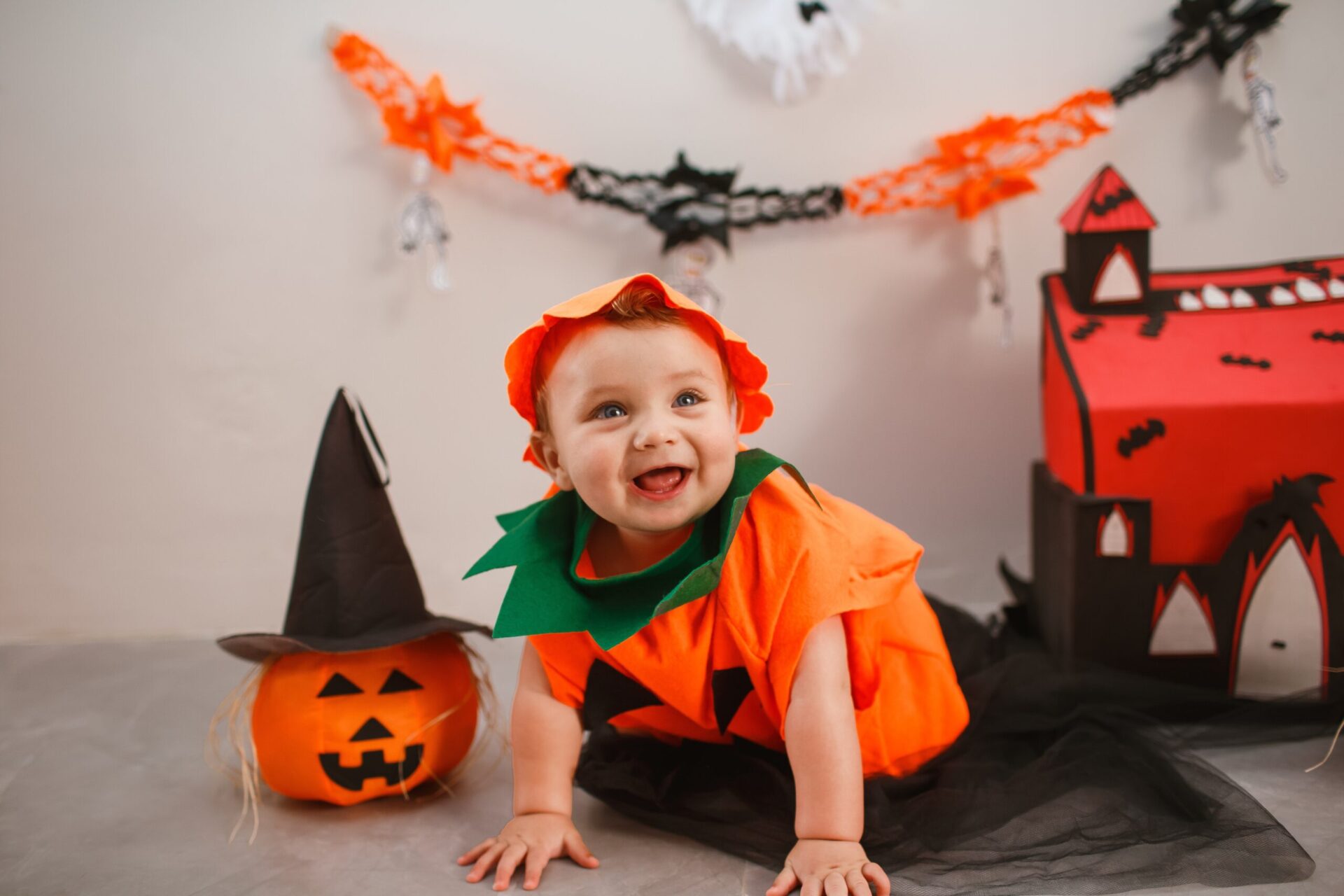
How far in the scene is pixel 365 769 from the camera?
3.24 ft

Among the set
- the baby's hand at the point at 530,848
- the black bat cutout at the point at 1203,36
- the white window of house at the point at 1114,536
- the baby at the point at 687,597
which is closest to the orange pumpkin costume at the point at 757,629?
the baby at the point at 687,597

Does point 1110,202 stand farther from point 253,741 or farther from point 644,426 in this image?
point 253,741

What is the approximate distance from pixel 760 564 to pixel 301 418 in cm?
97

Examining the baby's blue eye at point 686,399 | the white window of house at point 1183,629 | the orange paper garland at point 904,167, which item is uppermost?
the orange paper garland at point 904,167

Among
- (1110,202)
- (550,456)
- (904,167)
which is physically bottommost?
(550,456)

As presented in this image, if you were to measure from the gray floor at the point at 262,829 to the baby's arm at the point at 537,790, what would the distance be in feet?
0.06

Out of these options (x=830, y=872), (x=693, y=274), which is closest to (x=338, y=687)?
(x=830, y=872)

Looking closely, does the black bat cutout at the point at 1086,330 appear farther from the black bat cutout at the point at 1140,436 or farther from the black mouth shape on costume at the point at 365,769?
the black mouth shape on costume at the point at 365,769

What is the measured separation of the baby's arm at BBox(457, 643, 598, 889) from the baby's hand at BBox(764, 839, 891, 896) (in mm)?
172

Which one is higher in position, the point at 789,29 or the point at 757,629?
the point at 789,29

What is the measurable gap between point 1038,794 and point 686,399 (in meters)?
Result: 0.48

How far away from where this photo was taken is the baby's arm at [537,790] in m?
0.86

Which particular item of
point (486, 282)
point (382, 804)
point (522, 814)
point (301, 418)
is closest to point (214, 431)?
point (301, 418)

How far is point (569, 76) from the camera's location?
1535 millimetres
